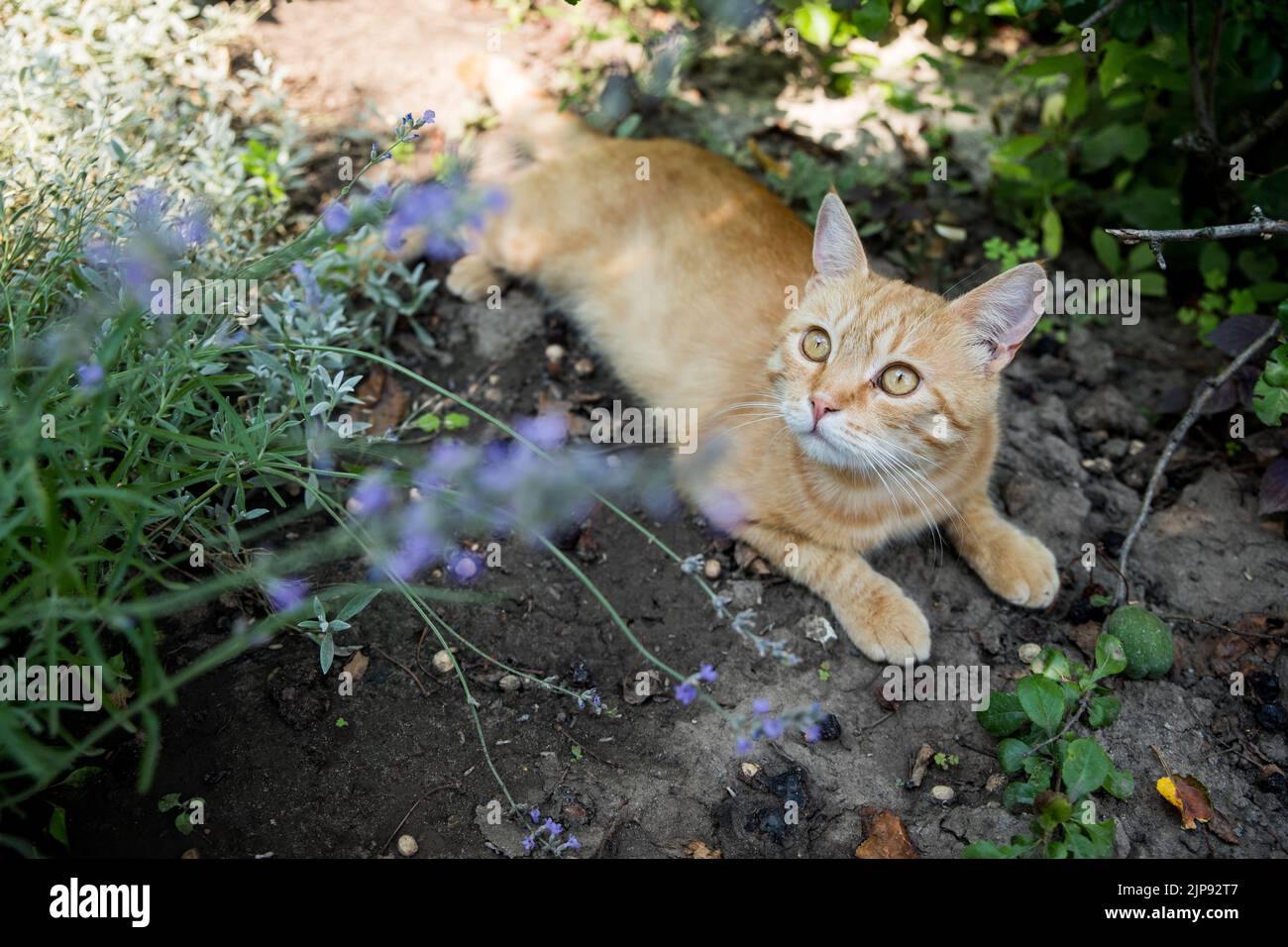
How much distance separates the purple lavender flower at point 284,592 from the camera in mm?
2139

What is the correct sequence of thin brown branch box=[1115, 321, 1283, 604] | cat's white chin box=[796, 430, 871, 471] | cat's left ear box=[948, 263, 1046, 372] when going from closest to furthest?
cat's left ear box=[948, 263, 1046, 372]
cat's white chin box=[796, 430, 871, 471]
thin brown branch box=[1115, 321, 1283, 604]

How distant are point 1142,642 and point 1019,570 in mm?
378

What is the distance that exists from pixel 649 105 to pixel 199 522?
2.74 metres

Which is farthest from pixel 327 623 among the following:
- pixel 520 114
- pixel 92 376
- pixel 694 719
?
pixel 520 114

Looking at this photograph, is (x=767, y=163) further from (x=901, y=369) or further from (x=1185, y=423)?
(x=1185, y=423)

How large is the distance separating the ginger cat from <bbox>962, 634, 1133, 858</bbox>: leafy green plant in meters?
0.33

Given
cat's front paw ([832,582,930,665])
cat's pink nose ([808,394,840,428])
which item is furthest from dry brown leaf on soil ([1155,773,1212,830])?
cat's pink nose ([808,394,840,428])

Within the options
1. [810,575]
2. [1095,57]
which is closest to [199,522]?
[810,575]

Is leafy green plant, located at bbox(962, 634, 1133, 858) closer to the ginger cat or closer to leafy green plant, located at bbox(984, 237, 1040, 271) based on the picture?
the ginger cat

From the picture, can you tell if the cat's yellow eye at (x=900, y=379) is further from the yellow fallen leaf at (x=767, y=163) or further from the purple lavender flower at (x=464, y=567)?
the yellow fallen leaf at (x=767, y=163)

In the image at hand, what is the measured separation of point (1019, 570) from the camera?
276 cm

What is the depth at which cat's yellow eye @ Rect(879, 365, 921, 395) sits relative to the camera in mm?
2443

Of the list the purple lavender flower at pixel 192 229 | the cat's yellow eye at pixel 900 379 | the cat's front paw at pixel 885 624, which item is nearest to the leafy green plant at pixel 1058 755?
the cat's front paw at pixel 885 624
